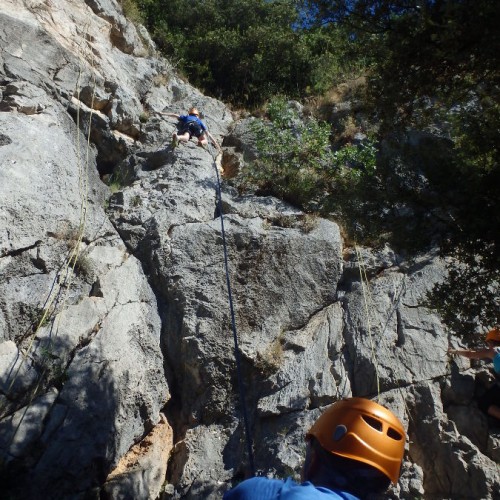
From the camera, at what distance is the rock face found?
6.00m

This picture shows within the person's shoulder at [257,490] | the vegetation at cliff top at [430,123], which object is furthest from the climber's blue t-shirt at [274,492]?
the vegetation at cliff top at [430,123]

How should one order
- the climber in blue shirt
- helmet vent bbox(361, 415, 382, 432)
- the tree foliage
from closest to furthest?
helmet vent bbox(361, 415, 382, 432), the climber in blue shirt, the tree foliage

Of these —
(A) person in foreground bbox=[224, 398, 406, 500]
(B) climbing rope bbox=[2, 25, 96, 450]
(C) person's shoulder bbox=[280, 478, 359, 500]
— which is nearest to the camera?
(C) person's shoulder bbox=[280, 478, 359, 500]

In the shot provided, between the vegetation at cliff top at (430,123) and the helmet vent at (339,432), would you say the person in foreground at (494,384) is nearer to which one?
the vegetation at cliff top at (430,123)

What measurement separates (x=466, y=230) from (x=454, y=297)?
78cm

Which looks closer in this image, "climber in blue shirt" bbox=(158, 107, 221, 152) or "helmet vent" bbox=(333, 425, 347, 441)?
"helmet vent" bbox=(333, 425, 347, 441)

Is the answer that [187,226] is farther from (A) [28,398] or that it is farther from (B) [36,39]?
(B) [36,39]

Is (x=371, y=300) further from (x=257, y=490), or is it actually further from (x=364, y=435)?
(x=257, y=490)

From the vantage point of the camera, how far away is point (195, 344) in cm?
702

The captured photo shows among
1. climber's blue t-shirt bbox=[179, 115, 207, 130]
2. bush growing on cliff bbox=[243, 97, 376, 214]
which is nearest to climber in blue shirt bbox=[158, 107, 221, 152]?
climber's blue t-shirt bbox=[179, 115, 207, 130]

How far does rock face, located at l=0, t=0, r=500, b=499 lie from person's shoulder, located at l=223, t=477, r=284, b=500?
14.2 feet

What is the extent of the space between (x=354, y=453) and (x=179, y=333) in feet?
16.2

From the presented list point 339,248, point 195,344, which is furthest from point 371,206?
point 195,344

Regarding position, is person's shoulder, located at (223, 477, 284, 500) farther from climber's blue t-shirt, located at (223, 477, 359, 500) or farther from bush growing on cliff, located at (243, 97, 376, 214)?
bush growing on cliff, located at (243, 97, 376, 214)
